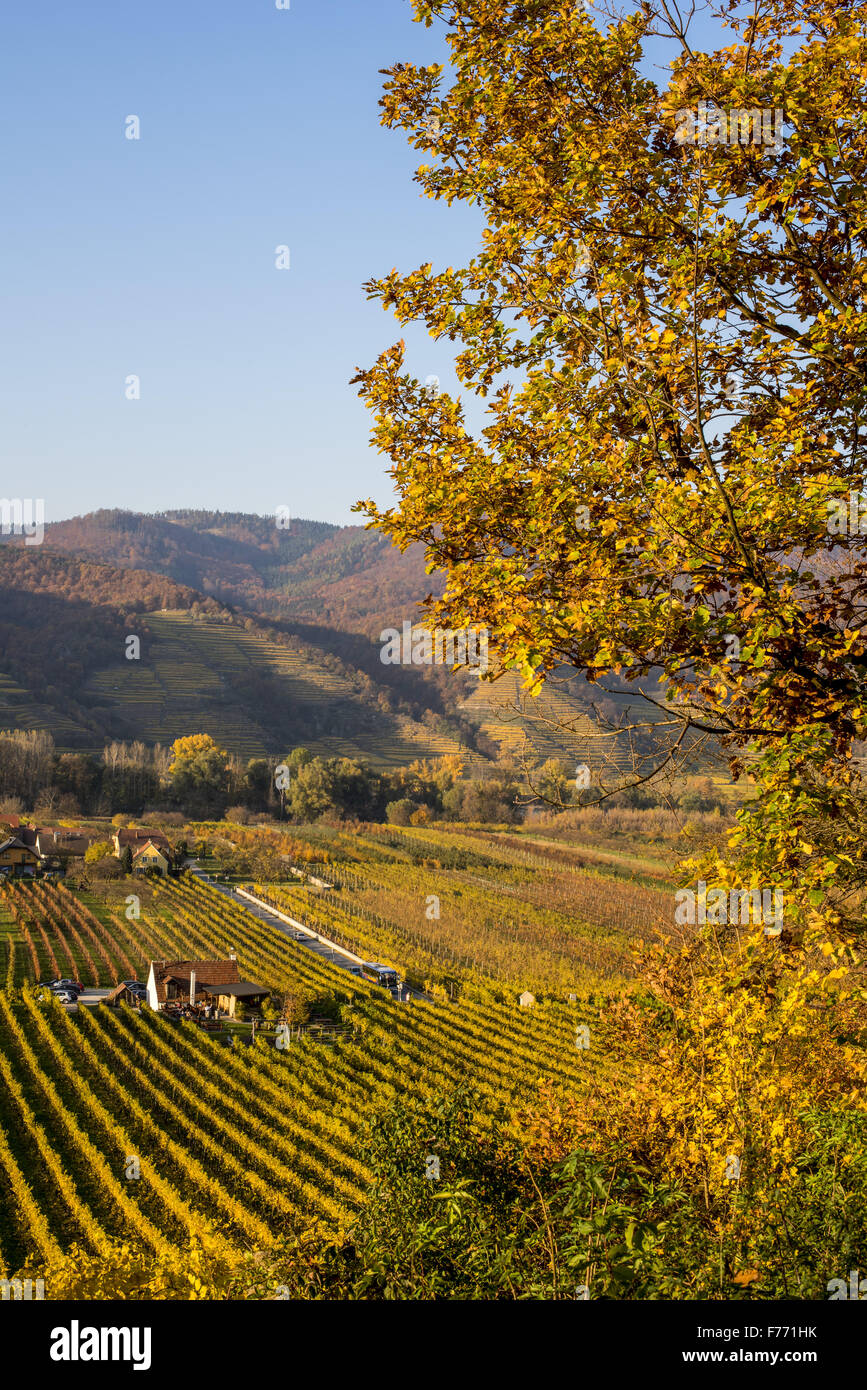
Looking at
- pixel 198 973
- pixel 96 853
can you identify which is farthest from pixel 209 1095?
pixel 96 853

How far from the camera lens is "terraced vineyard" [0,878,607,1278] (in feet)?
59.2

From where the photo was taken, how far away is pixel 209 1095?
→ 24.7m

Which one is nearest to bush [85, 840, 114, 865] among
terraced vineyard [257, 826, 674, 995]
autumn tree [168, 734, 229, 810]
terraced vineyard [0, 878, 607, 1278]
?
terraced vineyard [257, 826, 674, 995]

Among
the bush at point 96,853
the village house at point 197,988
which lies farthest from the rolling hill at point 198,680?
the village house at point 197,988

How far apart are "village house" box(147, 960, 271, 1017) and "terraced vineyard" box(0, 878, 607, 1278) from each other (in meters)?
1.09

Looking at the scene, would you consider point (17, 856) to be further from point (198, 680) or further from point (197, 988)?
point (198, 680)

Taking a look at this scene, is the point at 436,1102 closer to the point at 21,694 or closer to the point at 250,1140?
the point at 250,1140

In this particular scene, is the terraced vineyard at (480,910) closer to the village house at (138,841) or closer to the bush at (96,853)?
the village house at (138,841)

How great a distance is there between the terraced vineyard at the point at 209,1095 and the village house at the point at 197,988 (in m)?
1.09

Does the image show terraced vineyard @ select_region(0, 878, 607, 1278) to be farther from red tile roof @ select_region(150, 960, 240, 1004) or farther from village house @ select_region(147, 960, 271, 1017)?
red tile roof @ select_region(150, 960, 240, 1004)

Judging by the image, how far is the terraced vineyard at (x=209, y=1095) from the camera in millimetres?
18047

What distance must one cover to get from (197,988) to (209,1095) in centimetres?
914

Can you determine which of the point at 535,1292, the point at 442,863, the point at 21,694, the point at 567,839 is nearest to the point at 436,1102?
the point at 535,1292

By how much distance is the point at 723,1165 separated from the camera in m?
7.57
